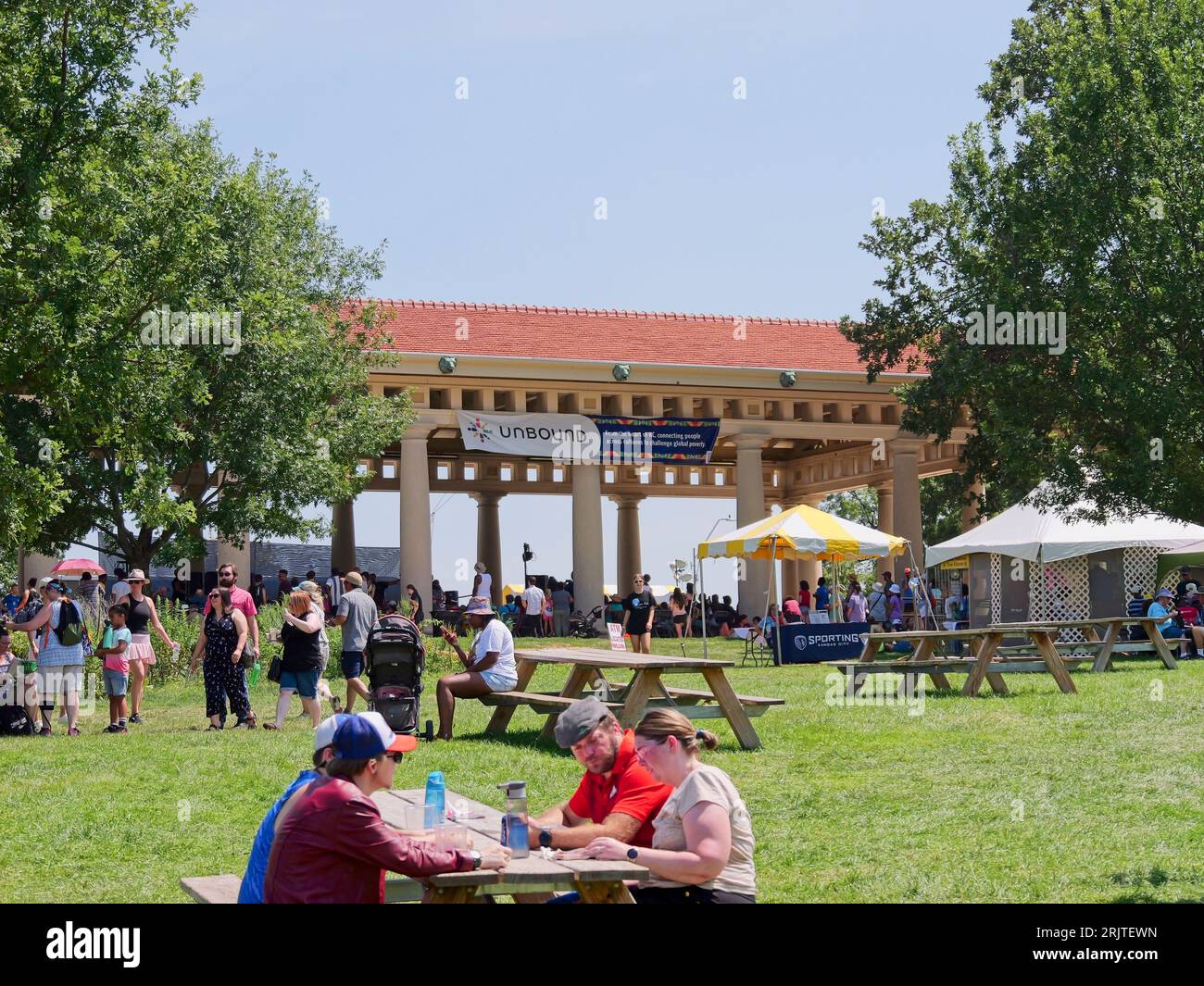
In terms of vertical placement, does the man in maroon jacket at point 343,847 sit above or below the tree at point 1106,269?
below

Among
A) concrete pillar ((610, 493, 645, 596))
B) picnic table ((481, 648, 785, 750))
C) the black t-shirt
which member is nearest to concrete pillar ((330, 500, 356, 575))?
concrete pillar ((610, 493, 645, 596))

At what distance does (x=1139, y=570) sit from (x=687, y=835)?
80.2 feet

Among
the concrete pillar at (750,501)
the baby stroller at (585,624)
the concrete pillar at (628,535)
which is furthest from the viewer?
the concrete pillar at (628,535)

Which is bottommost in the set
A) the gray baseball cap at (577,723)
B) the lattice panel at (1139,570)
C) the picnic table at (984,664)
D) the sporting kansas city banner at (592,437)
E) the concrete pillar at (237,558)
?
the picnic table at (984,664)

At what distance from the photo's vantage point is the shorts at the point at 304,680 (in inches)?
614

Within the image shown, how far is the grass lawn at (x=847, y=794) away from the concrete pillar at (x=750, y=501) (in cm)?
2264

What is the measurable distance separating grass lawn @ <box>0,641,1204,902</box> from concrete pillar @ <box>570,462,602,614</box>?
2124 cm

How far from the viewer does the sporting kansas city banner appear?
36.3m

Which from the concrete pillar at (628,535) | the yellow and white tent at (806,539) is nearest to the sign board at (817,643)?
the yellow and white tent at (806,539)

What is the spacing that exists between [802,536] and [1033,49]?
16.5 metres

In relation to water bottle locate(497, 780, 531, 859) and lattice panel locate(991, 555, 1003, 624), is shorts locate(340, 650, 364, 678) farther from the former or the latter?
lattice panel locate(991, 555, 1003, 624)

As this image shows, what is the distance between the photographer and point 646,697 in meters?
12.7

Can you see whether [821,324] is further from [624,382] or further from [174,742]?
[174,742]

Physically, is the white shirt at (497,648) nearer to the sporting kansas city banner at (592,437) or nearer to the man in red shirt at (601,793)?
the man in red shirt at (601,793)
